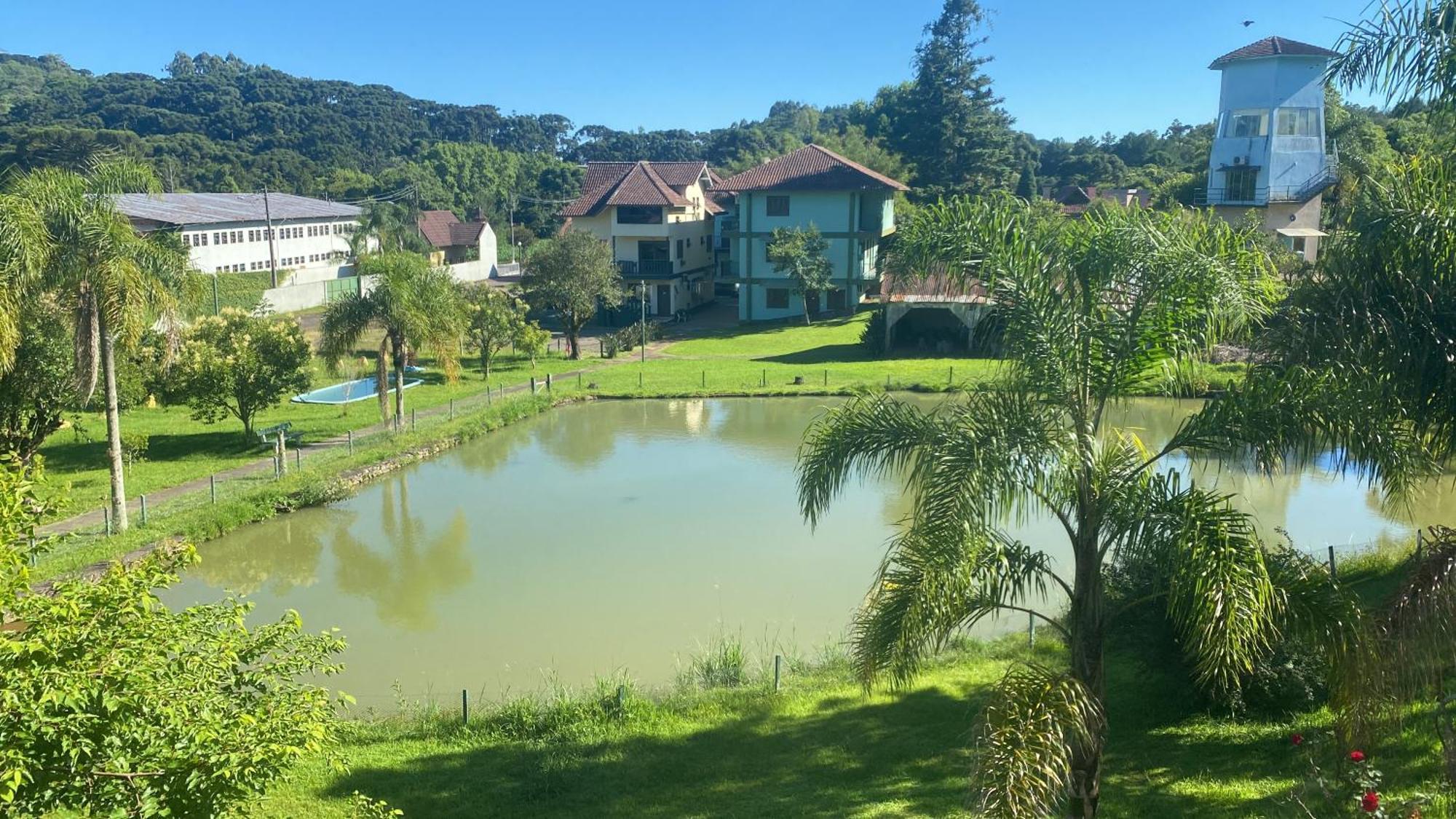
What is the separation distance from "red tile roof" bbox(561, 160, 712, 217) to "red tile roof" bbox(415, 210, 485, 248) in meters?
15.7

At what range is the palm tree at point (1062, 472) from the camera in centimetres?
646

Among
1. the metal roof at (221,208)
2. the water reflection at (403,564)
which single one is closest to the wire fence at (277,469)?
the water reflection at (403,564)

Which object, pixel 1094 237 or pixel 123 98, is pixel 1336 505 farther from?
pixel 123 98

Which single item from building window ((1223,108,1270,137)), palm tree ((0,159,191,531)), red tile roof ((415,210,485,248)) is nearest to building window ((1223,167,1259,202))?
building window ((1223,108,1270,137))

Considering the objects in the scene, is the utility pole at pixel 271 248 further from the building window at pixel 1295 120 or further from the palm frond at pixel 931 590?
the palm frond at pixel 931 590

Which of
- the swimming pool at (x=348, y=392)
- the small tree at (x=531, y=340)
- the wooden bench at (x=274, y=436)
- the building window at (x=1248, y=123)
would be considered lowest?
the wooden bench at (x=274, y=436)

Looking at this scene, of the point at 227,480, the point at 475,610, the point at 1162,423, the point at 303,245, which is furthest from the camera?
the point at 303,245

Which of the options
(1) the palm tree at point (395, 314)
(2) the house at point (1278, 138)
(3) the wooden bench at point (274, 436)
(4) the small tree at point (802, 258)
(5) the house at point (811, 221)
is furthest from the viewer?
(5) the house at point (811, 221)

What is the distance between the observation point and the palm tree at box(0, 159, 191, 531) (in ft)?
52.2

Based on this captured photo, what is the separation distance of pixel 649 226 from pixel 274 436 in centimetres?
2633

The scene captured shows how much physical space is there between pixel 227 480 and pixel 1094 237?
57.6 ft

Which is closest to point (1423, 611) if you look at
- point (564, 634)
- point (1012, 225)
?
point (1012, 225)

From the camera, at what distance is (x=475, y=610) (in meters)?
14.6

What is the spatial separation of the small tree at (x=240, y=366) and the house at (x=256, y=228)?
22658mm
